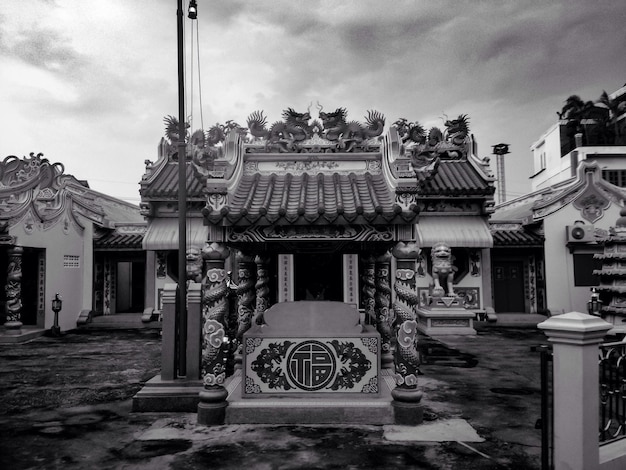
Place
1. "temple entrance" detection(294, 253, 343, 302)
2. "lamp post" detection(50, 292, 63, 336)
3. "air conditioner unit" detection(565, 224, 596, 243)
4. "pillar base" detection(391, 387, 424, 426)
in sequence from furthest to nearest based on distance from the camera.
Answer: "temple entrance" detection(294, 253, 343, 302) → "air conditioner unit" detection(565, 224, 596, 243) → "lamp post" detection(50, 292, 63, 336) → "pillar base" detection(391, 387, 424, 426)

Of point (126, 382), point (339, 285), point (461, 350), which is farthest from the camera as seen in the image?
point (339, 285)

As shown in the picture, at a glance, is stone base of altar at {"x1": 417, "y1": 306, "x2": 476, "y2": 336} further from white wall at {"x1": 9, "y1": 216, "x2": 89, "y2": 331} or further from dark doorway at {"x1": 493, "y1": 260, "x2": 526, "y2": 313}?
white wall at {"x1": 9, "y1": 216, "x2": 89, "y2": 331}

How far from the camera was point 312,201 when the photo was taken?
23.5 feet

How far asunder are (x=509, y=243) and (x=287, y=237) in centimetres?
1448

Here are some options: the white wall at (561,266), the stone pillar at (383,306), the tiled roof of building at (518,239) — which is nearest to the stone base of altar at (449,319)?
the tiled roof of building at (518,239)

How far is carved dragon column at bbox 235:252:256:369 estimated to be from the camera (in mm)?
9008

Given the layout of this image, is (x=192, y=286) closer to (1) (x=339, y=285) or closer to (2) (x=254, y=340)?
(2) (x=254, y=340)

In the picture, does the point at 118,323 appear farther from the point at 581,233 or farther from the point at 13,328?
Result: the point at 581,233

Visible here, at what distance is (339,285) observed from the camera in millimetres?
18281

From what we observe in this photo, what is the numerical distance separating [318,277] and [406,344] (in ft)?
38.1

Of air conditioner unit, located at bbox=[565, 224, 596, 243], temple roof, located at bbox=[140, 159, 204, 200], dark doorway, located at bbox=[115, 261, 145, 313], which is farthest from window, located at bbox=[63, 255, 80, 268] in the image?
air conditioner unit, located at bbox=[565, 224, 596, 243]

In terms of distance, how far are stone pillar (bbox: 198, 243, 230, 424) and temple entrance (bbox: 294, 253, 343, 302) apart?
1118cm

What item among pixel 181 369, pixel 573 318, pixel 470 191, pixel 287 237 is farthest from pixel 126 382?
pixel 470 191

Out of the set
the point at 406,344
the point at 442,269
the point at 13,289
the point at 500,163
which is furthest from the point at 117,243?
the point at 500,163
